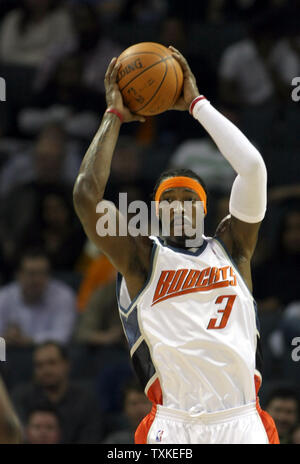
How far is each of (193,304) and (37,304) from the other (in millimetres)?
4684

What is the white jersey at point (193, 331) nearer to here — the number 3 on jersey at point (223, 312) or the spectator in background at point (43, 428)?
the number 3 on jersey at point (223, 312)

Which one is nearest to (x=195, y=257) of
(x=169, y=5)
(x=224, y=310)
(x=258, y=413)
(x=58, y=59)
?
(x=224, y=310)

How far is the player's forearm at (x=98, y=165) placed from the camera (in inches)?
200

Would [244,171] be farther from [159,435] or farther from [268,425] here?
[159,435]

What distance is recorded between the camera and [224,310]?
5.01 m

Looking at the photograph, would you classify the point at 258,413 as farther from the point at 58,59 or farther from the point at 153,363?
the point at 58,59

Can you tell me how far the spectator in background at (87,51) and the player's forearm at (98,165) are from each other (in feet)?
21.2

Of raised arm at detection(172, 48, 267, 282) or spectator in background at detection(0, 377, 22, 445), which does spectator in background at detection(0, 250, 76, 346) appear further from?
spectator in background at detection(0, 377, 22, 445)

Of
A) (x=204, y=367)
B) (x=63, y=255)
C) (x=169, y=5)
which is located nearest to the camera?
(x=204, y=367)

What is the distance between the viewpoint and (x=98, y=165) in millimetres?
5141

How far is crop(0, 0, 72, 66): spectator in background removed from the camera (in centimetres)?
1239

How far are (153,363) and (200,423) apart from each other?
16.1 inches

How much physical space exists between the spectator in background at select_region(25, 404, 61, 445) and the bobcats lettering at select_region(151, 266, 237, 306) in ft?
10.1
